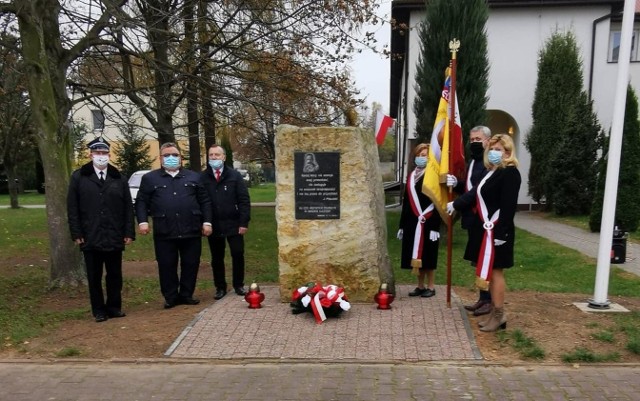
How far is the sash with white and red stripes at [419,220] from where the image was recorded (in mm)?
6086

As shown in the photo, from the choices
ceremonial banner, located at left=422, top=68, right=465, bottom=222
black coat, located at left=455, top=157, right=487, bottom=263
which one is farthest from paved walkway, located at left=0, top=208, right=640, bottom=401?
ceremonial banner, located at left=422, top=68, right=465, bottom=222

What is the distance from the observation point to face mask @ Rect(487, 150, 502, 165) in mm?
4969

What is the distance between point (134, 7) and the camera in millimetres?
9930

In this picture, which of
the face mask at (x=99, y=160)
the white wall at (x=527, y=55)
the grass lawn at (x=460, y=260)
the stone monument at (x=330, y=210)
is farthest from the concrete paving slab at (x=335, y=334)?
the white wall at (x=527, y=55)

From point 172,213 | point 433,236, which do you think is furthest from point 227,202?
point 433,236

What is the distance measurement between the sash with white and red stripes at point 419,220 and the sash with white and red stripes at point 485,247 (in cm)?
105

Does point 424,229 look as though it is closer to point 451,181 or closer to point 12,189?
point 451,181

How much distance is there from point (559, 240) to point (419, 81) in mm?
4729

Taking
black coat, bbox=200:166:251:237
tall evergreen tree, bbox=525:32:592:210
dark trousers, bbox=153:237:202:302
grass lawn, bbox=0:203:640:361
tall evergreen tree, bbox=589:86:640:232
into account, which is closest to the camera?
grass lawn, bbox=0:203:640:361

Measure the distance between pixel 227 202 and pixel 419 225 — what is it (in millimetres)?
2326

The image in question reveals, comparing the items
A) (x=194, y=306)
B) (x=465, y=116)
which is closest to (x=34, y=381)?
(x=194, y=306)

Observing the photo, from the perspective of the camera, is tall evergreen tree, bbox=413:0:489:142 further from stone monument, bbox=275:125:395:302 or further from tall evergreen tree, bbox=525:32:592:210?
tall evergreen tree, bbox=525:32:592:210

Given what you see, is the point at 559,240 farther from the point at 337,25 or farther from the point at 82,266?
the point at 82,266

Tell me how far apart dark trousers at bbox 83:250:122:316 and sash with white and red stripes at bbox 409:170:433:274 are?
3352mm
